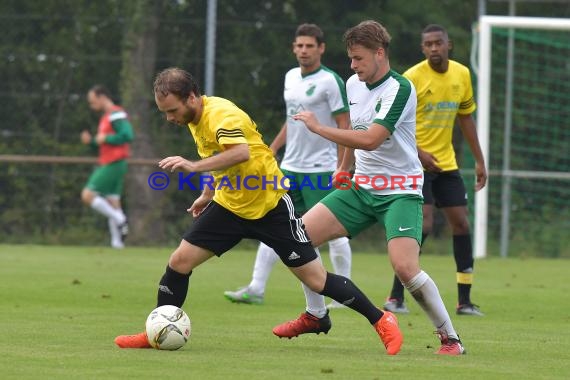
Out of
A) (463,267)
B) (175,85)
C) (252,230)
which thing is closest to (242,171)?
(252,230)

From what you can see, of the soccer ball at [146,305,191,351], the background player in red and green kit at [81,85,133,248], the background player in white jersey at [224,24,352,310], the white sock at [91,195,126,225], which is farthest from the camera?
the white sock at [91,195,126,225]

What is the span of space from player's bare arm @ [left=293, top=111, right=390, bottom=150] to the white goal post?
28.9ft

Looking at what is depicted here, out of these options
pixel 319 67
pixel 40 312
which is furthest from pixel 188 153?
pixel 40 312

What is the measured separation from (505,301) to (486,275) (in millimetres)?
2788

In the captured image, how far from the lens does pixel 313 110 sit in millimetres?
10383

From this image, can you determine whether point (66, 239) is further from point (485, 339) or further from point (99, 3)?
point (485, 339)

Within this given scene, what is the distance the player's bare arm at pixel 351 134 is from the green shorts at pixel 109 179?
406 inches

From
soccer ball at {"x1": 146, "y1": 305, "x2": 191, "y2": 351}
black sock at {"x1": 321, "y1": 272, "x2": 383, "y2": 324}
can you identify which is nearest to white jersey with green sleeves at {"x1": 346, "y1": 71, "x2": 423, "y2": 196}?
black sock at {"x1": 321, "y1": 272, "x2": 383, "y2": 324}

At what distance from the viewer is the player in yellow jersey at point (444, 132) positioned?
32.1ft

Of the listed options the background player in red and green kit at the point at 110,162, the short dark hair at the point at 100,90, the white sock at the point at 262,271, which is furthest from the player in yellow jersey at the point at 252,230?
the short dark hair at the point at 100,90

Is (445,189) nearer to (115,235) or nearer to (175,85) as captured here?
(175,85)

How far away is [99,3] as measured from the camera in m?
17.7

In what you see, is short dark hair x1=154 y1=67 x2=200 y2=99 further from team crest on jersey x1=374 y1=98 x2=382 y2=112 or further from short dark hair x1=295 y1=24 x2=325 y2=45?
short dark hair x1=295 y1=24 x2=325 y2=45

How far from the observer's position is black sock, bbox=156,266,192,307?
7297 millimetres
